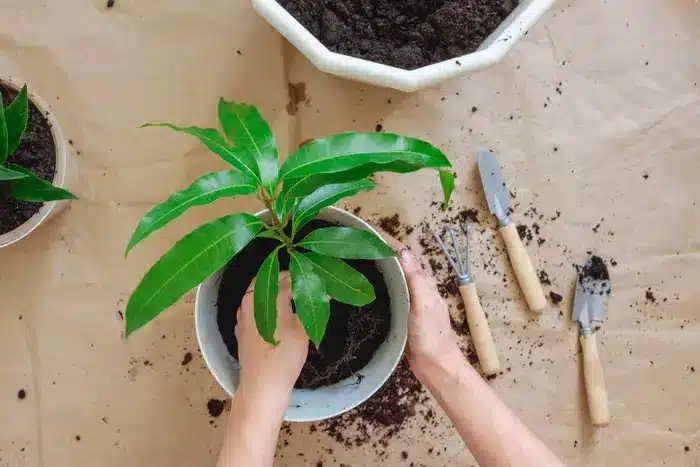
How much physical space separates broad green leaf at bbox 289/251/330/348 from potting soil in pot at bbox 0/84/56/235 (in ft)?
1.65

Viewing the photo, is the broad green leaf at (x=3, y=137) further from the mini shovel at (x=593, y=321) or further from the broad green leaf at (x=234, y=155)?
the mini shovel at (x=593, y=321)

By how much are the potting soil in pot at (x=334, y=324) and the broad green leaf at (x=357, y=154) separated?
270 mm

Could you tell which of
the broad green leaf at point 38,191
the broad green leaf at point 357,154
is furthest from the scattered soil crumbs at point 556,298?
the broad green leaf at point 38,191

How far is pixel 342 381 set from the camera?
2.92ft

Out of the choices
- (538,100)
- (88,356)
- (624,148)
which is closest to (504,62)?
(538,100)

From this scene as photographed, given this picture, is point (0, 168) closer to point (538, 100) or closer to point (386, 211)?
point (386, 211)

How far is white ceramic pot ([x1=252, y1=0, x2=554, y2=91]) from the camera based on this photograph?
830 millimetres

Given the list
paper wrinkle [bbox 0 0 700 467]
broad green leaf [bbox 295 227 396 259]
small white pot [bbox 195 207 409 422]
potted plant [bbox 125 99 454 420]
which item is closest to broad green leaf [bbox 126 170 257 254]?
potted plant [bbox 125 99 454 420]

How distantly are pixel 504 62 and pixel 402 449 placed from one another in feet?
2.21

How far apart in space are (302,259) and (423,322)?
0.88 ft

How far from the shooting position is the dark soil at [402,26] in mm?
904

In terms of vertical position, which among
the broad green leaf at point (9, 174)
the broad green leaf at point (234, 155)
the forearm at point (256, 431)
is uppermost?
the broad green leaf at point (9, 174)

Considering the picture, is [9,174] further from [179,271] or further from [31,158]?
[179,271]

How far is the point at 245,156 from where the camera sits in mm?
627
